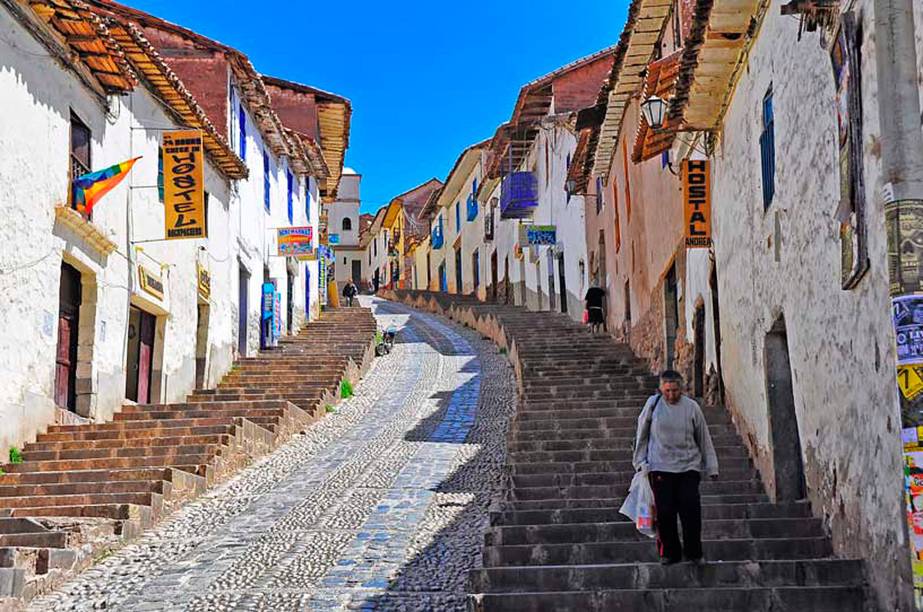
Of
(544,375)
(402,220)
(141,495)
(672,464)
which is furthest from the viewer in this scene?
(402,220)

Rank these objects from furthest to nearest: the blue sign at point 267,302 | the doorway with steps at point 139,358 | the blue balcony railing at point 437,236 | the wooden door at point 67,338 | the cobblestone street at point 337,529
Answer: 1. the blue balcony railing at point 437,236
2. the blue sign at point 267,302
3. the doorway with steps at point 139,358
4. the wooden door at point 67,338
5. the cobblestone street at point 337,529

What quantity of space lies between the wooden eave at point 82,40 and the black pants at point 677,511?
10.0 m

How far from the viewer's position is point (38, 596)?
8.46m

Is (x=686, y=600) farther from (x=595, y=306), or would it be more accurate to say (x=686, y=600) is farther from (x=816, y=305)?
(x=595, y=306)

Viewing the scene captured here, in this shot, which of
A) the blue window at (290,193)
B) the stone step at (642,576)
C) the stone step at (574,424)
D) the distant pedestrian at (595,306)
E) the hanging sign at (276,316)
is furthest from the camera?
the blue window at (290,193)

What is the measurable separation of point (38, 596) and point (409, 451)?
815cm

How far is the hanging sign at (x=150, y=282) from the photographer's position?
17.1 m

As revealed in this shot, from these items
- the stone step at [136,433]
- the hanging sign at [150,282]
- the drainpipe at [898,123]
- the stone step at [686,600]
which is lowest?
the stone step at [686,600]

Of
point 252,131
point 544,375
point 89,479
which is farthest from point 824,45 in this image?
point 252,131

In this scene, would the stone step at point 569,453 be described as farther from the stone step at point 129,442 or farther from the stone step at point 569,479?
the stone step at point 129,442

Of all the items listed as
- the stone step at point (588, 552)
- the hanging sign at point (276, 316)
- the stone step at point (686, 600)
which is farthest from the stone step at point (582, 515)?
the hanging sign at point (276, 316)

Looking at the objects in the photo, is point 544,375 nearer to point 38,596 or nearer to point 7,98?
point 7,98

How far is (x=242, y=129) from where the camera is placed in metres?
24.2

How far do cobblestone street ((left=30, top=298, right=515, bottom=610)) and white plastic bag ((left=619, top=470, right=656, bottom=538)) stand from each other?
1613mm
